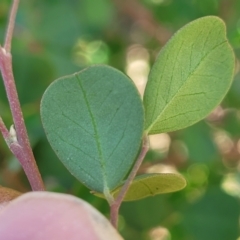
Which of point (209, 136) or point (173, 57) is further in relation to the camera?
point (209, 136)

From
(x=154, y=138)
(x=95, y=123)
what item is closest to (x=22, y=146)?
(x=95, y=123)

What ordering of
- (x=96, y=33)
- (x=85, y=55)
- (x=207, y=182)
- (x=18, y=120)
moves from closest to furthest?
(x=18, y=120) < (x=207, y=182) < (x=96, y=33) < (x=85, y=55)

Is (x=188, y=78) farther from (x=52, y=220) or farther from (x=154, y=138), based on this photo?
(x=154, y=138)

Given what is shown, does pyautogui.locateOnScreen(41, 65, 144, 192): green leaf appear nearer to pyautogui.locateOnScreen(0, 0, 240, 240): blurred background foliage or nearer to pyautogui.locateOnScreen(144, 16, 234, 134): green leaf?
pyautogui.locateOnScreen(144, 16, 234, 134): green leaf

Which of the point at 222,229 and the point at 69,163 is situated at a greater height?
the point at 69,163

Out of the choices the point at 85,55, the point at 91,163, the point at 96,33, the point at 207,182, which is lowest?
the point at 207,182

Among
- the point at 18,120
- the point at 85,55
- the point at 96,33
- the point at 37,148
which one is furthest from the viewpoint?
the point at 85,55

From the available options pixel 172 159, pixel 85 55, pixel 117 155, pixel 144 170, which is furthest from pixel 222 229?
pixel 85 55

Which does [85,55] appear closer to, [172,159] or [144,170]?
[172,159]
